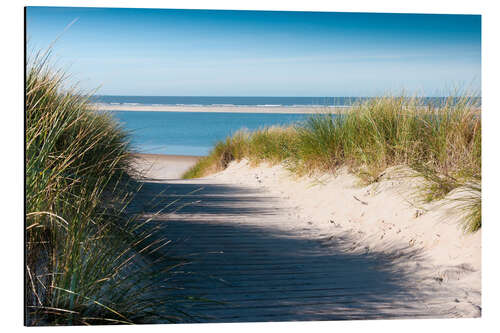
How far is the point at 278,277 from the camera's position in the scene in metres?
3.26

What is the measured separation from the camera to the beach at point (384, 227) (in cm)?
307

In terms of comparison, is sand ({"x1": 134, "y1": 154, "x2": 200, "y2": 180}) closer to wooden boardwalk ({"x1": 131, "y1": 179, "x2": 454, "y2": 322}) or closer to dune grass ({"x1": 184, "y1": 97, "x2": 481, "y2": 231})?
dune grass ({"x1": 184, "y1": 97, "x2": 481, "y2": 231})

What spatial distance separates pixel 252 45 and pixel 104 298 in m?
2.19

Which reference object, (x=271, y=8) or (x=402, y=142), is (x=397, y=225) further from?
(x=271, y=8)

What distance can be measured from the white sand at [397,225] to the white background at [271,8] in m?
0.13

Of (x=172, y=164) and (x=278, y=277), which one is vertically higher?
(x=172, y=164)

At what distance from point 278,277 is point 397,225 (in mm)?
1453

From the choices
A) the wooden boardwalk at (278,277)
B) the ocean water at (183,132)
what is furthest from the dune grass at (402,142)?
the ocean water at (183,132)

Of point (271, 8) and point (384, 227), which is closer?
point (271, 8)

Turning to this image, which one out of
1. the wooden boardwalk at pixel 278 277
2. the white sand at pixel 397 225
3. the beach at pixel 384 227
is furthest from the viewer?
the white sand at pixel 397 225

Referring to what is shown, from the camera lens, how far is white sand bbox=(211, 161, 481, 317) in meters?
3.23

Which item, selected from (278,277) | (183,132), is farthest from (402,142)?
(183,132)

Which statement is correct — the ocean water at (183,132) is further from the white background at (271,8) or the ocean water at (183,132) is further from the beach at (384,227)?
the white background at (271,8)

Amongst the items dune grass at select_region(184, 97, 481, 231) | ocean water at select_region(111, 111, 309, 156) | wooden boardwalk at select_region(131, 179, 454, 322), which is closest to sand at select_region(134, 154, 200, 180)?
ocean water at select_region(111, 111, 309, 156)
